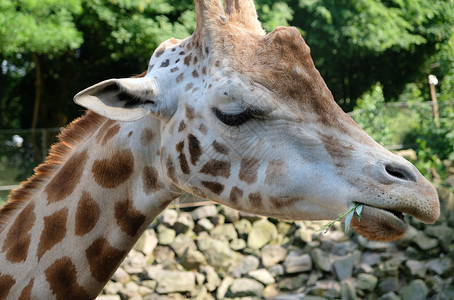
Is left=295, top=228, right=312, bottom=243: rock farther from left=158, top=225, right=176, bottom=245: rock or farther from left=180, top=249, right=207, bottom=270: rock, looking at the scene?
Result: left=158, top=225, right=176, bottom=245: rock

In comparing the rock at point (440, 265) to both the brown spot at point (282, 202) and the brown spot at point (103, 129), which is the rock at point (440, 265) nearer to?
the brown spot at point (282, 202)

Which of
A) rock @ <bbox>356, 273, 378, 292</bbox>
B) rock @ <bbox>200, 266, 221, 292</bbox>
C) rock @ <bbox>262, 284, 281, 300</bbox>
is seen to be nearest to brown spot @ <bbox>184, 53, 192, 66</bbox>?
rock @ <bbox>356, 273, 378, 292</bbox>

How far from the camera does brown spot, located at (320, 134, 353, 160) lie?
7.05ft

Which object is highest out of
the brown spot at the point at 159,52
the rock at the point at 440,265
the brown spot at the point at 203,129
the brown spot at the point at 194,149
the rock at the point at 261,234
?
the brown spot at the point at 159,52

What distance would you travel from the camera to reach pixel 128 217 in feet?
8.39

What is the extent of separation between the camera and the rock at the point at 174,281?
9227 millimetres

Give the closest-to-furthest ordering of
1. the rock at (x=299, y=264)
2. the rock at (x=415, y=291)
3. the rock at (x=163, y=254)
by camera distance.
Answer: the rock at (x=415, y=291), the rock at (x=299, y=264), the rock at (x=163, y=254)

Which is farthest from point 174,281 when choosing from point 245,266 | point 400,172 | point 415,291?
point 400,172

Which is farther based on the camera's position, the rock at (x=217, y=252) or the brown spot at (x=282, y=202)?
the rock at (x=217, y=252)

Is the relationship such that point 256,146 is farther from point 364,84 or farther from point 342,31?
point 364,84

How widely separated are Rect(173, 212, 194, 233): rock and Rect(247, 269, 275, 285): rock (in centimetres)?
170

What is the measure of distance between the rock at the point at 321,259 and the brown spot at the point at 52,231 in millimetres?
7127

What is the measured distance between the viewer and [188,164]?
2.44 m

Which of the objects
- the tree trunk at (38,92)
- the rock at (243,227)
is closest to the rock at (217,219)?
the rock at (243,227)
